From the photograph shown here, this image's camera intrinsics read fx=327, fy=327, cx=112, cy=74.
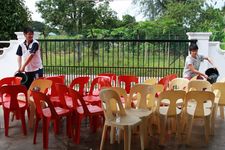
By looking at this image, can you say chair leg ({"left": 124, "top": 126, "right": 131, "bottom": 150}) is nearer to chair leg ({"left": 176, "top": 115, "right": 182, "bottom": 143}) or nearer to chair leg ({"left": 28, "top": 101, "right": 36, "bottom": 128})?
chair leg ({"left": 176, "top": 115, "right": 182, "bottom": 143})

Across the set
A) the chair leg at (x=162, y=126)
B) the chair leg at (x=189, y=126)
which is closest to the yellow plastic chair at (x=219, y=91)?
the chair leg at (x=189, y=126)

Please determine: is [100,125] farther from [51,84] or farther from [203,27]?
[203,27]

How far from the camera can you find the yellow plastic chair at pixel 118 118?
151 inches

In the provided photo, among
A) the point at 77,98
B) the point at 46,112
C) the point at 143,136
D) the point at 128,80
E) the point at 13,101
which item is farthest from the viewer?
the point at 128,80

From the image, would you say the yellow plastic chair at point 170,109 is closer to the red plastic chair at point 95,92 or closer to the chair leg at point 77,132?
the red plastic chair at point 95,92

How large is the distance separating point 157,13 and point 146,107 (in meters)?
14.3

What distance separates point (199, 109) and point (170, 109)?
39cm

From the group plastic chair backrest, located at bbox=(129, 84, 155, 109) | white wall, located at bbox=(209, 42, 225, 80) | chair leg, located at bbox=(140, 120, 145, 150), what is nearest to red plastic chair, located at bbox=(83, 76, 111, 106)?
plastic chair backrest, located at bbox=(129, 84, 155, 109)

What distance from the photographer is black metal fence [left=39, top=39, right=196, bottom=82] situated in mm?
7926

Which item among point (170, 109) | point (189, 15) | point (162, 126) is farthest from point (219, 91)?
point (189, 15)

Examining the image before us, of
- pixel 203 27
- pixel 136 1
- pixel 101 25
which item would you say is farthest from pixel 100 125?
pixel 136 1

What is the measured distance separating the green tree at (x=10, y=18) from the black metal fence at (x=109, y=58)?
267cm

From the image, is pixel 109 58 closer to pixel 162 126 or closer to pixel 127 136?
pixel 162 126

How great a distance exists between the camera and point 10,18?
10133 mm
